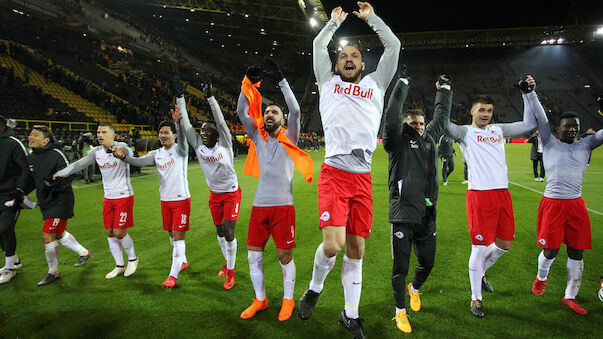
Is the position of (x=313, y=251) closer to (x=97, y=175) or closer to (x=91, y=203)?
(x=91, y=203)

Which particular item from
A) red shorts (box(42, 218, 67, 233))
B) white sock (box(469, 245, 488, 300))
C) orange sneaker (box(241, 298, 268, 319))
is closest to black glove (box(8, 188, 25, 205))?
red shorts (box(42, 218, 67, 233))

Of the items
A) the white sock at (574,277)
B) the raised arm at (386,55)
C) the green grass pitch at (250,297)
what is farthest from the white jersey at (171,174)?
the white sock at (574,277)

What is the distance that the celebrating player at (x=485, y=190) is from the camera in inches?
139

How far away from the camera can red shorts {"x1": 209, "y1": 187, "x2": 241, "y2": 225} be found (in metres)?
4.33

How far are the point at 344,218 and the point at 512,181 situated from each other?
43.3 feet

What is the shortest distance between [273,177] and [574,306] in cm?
352

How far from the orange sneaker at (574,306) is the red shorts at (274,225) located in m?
3.10

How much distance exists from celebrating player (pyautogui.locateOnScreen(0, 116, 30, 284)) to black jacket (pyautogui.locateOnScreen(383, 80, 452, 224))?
4.90 metres

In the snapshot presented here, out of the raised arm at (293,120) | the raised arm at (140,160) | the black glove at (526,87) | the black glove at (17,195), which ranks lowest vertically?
the black glove at (17,195)

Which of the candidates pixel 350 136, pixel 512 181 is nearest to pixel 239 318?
pixel 350 136

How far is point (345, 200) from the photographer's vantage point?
2.87 metres

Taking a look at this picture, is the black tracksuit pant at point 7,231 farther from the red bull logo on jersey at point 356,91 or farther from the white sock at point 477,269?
the white sock at point 477,269

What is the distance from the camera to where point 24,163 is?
4590 millimetres

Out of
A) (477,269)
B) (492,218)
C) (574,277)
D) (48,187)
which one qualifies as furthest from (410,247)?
(48,187)
